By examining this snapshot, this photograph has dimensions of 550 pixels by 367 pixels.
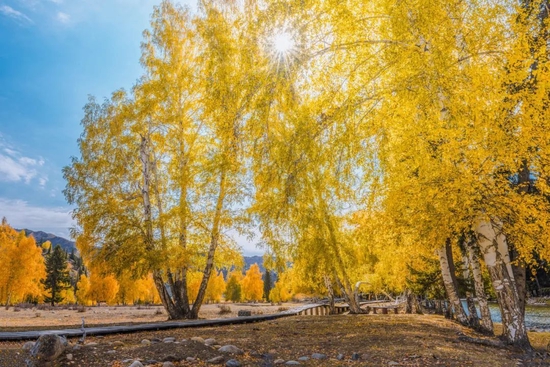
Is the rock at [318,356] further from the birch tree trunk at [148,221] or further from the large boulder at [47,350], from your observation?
the birch tree trunk at [148,221]

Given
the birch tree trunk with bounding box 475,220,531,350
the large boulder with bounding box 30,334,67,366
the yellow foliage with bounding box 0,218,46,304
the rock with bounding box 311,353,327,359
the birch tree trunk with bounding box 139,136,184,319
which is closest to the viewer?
Answer: the large boulder with bounding box 30,334,67,366

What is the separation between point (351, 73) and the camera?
670 cm

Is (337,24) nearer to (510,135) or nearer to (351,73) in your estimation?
(351,73)

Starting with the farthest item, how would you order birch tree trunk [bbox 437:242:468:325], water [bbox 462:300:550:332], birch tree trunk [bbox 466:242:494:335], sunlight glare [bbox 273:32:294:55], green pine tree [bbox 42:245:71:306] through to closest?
green pine tree [bbox 42:245:71:306], water [bbox 462:300:550:332], birch tree trunk [bbox 437:242:468:325], birch tree trunk [bbox 466:242:494:335], sunlight glare [bbox 273:32:294:55]

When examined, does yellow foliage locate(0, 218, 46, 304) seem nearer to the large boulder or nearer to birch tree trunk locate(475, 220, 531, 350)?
the large boulder

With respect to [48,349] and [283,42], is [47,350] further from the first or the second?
[283,42]

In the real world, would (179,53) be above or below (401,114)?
above

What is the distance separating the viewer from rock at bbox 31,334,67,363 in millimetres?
4828

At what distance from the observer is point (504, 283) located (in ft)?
25.1

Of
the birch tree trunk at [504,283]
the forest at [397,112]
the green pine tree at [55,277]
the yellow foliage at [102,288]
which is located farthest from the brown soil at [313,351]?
the green pine tree at [55,277]

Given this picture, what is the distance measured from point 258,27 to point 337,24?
155 cm

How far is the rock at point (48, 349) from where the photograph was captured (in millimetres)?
4828

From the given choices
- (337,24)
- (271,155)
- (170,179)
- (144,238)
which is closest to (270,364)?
(271,155)

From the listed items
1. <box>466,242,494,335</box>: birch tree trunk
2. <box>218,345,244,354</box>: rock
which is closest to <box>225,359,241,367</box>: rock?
<box>218,345,244,354</box>: rock
